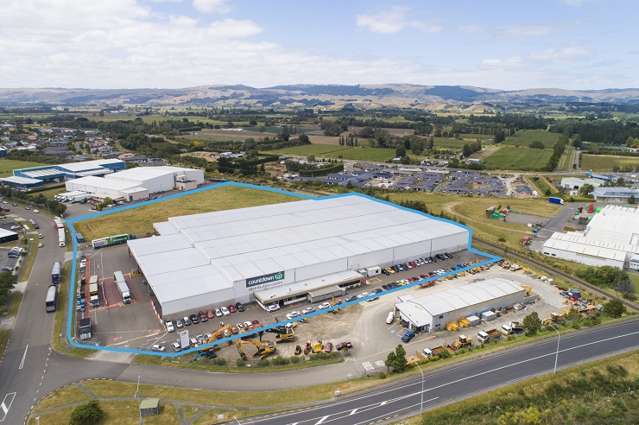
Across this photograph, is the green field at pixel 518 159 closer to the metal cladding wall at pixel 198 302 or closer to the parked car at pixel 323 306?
the parked car at pixel 323 306

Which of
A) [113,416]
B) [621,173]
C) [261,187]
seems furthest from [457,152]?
[113,416]

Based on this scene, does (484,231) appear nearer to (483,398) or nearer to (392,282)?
(392,282)

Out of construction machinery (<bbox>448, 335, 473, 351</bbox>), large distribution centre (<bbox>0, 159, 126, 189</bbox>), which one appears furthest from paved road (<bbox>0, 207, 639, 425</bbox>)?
large distribution centre (<bbox>0, 159, 126, 189</bbox>)

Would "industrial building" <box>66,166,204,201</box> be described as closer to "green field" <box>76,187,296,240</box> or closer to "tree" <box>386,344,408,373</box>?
"green field" <box>76,187,296,240</box>

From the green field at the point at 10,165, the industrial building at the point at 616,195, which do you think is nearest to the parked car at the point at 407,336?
the industrial building at the point at 616,195

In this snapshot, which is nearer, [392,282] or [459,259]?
[392,282]

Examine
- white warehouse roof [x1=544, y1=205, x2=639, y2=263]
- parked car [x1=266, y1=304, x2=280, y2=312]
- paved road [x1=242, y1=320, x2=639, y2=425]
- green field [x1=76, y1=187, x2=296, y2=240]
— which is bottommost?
paved road [x1=242, y1=320, x2=639, y2=425]
